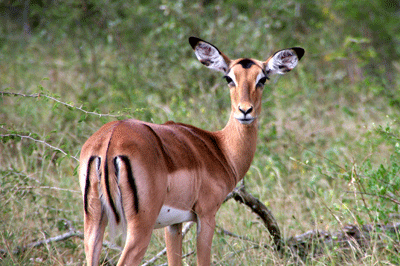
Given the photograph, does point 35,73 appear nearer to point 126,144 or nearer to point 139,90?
point 139,90

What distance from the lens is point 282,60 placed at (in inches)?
171

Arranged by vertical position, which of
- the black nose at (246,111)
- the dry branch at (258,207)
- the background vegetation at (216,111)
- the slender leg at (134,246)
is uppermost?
the black nose at (246,111)

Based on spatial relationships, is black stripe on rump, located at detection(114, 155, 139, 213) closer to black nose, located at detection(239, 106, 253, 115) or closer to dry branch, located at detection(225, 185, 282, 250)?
black nose, located at detection(239, 106, 253, 115)

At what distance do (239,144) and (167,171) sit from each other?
1.17 metres

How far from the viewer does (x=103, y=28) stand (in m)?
9.68

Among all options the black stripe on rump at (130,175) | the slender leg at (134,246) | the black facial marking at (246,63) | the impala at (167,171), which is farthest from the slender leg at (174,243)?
the black facial marking at (246,63)

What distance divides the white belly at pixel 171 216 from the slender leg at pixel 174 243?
327mm

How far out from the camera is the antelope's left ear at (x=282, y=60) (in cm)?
421

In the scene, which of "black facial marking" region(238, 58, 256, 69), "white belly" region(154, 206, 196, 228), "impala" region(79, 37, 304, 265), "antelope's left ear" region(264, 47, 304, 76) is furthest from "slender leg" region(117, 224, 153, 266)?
"antelope's left ear" region(264, 47, 304, 76)

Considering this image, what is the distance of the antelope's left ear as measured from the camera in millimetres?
4211

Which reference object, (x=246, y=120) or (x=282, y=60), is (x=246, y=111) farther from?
(x=282, y=60)

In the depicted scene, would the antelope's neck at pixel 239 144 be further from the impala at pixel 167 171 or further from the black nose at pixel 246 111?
the black nose at pixel 246 111

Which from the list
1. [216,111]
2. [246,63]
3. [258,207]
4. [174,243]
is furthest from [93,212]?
[216,111]

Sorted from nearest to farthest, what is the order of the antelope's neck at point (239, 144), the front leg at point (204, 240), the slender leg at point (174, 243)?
the front leg at point (204, 240)
the slender leg at point (174, 243)
the antelope's neck at point (239, 144)
